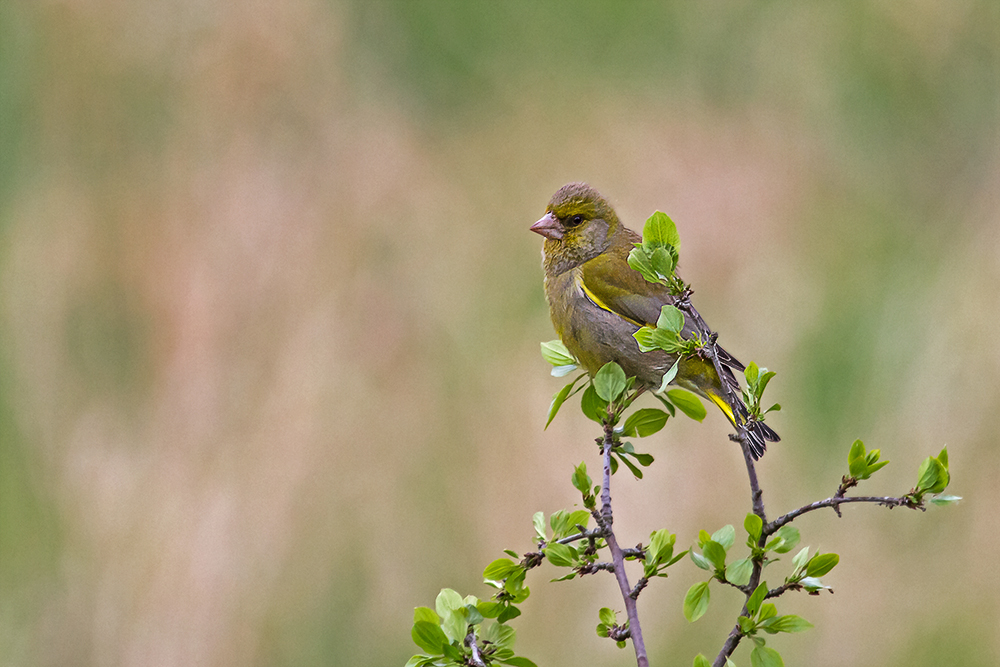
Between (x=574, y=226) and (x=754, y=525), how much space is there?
1824 mm

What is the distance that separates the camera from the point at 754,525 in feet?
4.84

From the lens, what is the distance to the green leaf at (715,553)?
1.51 m

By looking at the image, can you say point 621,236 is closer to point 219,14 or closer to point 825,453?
point 825,453

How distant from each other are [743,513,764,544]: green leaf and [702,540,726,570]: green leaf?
5cm

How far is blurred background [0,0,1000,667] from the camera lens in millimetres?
5023

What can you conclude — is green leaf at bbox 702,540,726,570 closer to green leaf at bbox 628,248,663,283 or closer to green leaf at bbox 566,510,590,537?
green leaf at bbox 566,510,590,537

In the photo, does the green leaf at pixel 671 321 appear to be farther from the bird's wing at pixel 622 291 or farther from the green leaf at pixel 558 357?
the bird's wing at pixel 622 291

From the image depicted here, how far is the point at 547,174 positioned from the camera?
576 centimetres

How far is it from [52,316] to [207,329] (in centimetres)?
80

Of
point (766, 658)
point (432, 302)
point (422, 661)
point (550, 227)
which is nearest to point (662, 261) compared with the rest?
point (766, 658)

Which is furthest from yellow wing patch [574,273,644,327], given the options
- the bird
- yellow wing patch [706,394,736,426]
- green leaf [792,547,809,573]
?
green leaf [792,547,809,573]

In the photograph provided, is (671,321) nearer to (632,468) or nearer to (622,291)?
(632,468)

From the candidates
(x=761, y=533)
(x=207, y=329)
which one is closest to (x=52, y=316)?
(x=207, y=329)

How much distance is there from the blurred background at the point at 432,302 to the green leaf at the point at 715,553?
3380 mm
